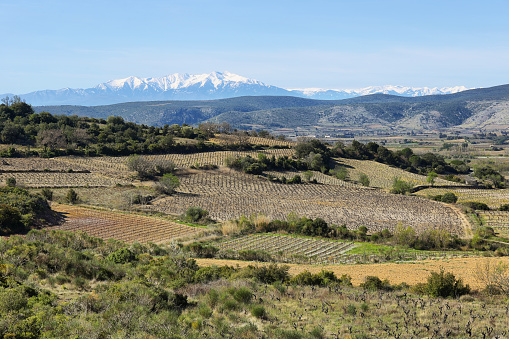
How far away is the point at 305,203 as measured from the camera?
177 ft

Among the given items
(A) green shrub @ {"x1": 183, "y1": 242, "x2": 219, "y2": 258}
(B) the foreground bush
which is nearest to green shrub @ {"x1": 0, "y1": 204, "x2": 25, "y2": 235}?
(A) green shrub @ {"x1": 183, "y1": 242, "x2": 219, "y2": 258}

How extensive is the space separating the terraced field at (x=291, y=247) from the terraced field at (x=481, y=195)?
36475mm

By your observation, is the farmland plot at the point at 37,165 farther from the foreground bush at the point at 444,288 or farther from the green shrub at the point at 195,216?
the foreground bush at the point at 444,288

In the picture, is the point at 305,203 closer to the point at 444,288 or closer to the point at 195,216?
the point at 195,216

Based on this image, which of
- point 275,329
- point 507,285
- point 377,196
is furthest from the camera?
point 377,196

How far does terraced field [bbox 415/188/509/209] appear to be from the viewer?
197 ft

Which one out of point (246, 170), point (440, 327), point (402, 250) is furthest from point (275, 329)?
point (246, 170)

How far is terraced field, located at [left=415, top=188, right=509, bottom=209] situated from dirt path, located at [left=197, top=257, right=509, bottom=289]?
3772 cm

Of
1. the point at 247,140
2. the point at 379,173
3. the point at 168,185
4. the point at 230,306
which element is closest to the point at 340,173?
the point at 379,173

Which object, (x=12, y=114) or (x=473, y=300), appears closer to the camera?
(x=473, y=300)

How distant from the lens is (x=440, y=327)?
11.3 metres

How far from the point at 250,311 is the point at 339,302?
3.29m

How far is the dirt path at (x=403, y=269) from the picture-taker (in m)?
19.8

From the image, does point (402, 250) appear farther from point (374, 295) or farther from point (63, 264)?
point (63, 264)
